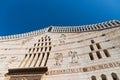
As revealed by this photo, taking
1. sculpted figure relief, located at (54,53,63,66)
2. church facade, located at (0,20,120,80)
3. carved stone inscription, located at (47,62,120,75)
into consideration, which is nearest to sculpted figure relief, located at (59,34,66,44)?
church facade, located at (0,20,120,80)

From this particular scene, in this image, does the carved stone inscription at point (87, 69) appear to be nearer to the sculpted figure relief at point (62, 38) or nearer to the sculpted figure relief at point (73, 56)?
the sculpted figure relief at point (73, 56)

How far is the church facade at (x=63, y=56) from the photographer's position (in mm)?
10754

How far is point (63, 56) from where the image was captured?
515 inches

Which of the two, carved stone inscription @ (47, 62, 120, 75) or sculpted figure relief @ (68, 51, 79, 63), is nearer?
carved stone inscription @ (47, 62, 120, 75)

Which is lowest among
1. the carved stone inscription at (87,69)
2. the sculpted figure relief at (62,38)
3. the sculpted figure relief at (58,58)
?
the carved stone inscription at (87,69)

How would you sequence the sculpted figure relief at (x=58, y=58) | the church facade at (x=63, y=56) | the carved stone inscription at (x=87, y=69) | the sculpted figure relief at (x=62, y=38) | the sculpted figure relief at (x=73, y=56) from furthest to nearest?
the sculpted figure relief at (x=62, y=38)
the sculpted figure relief at (x=58, y=58)
the sculpted figure relief at (x=73, y=56)
the church facade at (x=63, y=56)
the carved stone inscription at (x=87, y=69)

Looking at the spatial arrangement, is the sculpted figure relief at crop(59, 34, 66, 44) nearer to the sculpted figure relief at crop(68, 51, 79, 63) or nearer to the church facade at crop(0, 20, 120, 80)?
the church facade at crop(0, 20, 120, 80)

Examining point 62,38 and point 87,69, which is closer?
point 87,69

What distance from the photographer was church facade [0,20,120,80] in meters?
→ 10.8

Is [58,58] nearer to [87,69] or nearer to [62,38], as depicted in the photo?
[87,69]

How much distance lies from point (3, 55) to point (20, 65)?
2.70 meters

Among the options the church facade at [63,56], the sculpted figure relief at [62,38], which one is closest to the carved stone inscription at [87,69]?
the church facade at [63,56]

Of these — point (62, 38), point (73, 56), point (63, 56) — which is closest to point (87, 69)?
point (73, 56)

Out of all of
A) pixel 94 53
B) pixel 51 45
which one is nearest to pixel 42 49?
pixel 51 45
